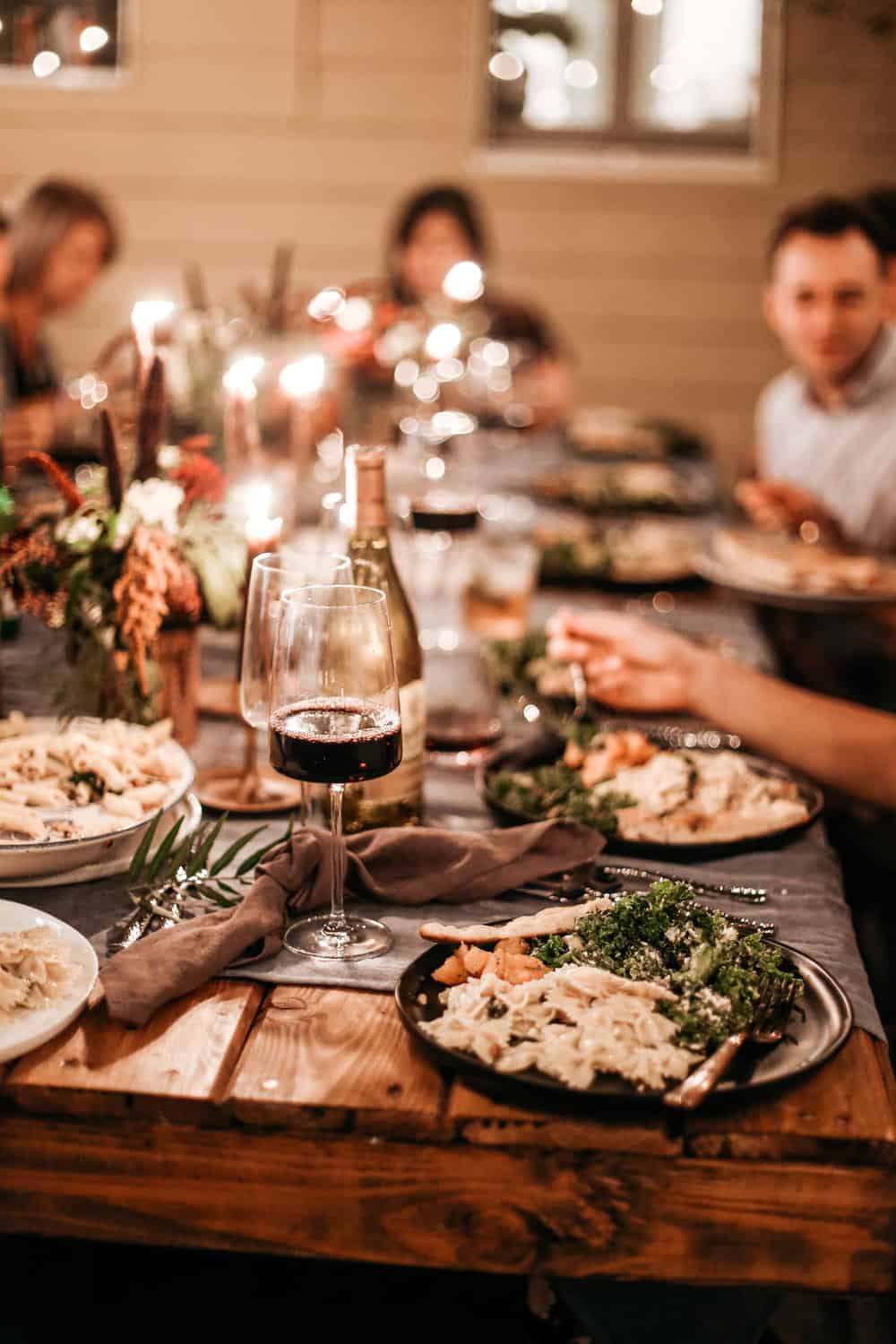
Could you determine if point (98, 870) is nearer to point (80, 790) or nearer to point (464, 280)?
point (80, 790)

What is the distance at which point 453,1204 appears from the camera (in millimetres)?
1071

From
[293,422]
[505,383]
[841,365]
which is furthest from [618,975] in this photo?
[505,383]

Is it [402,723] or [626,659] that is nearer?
[402,723]

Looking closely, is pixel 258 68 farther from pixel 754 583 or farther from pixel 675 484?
pixel 754 583

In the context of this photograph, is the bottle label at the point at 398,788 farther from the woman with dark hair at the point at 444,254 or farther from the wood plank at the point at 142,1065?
the woman with dark hair at the point at 444,254

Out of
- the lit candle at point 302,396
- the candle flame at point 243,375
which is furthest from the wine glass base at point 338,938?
the lit candle at point 302,396

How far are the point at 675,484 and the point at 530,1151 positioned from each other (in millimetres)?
2756

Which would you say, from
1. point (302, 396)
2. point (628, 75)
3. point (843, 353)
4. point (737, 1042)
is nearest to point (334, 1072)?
point (737, 1042)

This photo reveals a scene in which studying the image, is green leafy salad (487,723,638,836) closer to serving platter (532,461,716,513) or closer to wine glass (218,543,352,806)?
wine glass (218,543,352,806)

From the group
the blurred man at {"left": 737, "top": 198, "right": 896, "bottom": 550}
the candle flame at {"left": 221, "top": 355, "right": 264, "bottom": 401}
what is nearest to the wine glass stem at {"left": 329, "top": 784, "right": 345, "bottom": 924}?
the candle flame at {"left": 221, "top": 355, "right": 264, "bottom": 401}

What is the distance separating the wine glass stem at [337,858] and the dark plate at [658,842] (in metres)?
0.29

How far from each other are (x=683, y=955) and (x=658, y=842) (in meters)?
0.30

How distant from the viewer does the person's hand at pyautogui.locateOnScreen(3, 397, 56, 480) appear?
3230 mm

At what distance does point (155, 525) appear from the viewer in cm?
160
